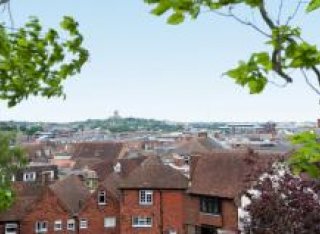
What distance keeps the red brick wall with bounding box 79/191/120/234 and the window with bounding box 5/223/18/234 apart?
4783 mm

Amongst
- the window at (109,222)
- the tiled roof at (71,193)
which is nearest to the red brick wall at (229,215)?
the window at (109,222)

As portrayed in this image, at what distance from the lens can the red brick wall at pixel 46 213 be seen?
45562mm

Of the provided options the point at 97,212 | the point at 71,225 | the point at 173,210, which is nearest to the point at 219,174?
the point at 173,210

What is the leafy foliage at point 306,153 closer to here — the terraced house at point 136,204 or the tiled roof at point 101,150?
the terraced house at point 136,204

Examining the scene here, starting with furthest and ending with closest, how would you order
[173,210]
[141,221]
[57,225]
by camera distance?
[57,225]
[141,221]
[173,210]

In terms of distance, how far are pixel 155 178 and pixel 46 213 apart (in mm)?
8362

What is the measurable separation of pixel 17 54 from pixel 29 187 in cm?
4298

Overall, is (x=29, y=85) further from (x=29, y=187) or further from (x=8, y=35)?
(x=29, y=187)

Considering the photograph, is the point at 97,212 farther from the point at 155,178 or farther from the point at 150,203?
the point at 155,178

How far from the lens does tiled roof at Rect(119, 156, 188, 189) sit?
45656 mm

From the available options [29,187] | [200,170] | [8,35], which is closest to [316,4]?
[8,35]


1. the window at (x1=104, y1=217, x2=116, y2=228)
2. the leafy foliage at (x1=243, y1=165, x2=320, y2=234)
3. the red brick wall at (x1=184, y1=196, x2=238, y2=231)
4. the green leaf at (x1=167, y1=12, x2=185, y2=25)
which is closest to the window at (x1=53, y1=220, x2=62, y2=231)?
the window at (x1=104, y1=217, x2=116, y2=228)

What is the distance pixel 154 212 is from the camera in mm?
46344

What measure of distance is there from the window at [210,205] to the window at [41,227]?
11.9 m
